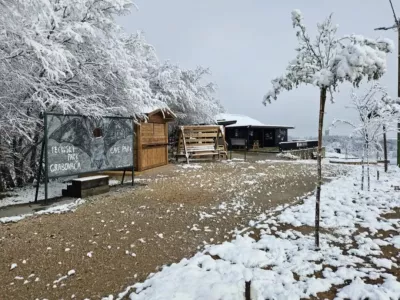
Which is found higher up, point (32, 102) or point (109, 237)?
point (32, 102)

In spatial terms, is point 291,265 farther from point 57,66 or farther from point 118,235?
point 57,66

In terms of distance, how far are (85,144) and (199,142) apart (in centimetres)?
992

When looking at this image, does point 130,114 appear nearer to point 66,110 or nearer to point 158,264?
point 66,110

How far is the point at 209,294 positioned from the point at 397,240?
317cm

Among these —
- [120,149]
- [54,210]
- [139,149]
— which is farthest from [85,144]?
[139,149]

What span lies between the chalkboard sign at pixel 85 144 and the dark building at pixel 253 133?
22.2 m

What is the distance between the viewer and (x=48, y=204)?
6.67 m

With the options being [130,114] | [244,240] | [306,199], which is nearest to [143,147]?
Result: [130,114]

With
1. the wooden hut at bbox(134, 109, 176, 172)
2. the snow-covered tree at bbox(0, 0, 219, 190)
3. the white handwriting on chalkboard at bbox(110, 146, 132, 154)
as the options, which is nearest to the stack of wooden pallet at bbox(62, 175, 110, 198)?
the white handwriting on chalkboard at bbox(110, 146, 132, 154)

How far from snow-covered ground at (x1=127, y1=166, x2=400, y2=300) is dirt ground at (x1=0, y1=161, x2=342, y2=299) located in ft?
1.31

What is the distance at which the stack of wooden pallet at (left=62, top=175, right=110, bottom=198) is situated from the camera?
7.30 m

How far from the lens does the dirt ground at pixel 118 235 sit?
3.36m

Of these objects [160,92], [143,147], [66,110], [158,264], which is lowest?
[158,264]

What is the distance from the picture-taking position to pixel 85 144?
7.76 metres
